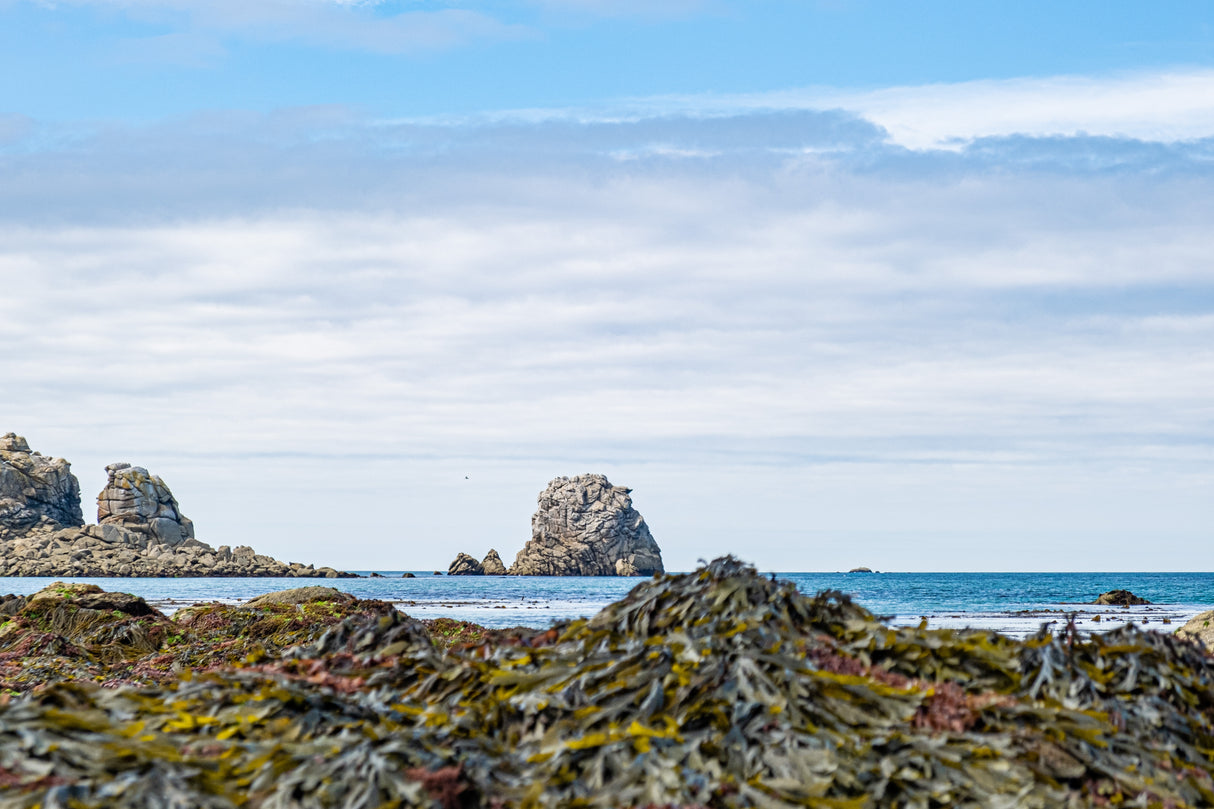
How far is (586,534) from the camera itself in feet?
477

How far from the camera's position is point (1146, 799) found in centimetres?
612

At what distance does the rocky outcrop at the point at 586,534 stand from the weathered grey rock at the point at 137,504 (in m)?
48.6

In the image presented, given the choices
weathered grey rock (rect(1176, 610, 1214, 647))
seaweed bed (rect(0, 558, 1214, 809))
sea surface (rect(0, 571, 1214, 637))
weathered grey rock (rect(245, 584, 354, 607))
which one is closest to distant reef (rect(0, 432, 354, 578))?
sea surface (rect(0, 571, 1214, 637))

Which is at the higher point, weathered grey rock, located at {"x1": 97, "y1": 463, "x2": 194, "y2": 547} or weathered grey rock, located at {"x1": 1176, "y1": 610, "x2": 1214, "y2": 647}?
weathered grey rock, located at {"x1": 97, "y1": 463, "x2": 194, "y2": 547}

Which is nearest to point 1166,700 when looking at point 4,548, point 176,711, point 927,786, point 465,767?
point 927,786

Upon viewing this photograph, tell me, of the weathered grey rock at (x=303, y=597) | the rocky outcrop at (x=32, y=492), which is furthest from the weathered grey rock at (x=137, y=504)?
the weathered grey rock at (x=303, y=597)

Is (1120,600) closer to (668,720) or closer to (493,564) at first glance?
(668,720)

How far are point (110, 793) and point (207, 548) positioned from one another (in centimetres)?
12867

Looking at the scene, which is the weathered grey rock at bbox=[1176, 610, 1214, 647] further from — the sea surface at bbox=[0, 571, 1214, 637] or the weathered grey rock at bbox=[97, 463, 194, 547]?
the weathered grey rock at bbox=[97, 463, 194, 547]

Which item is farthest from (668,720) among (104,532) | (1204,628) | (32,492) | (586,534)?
(586,534)

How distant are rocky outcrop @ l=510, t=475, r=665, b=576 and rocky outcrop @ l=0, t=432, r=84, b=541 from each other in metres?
59.3

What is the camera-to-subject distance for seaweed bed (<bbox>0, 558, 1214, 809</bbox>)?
5.85 meters

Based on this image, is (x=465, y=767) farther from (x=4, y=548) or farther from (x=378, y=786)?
(x=4, y=548)

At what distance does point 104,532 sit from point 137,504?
181 inches
